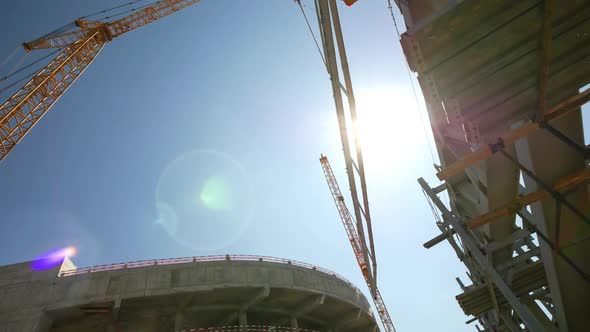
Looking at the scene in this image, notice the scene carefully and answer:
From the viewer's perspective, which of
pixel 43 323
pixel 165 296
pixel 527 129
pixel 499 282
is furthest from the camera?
pixel 165 296

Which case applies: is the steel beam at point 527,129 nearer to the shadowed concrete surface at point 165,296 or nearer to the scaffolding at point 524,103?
the scaffolding at point 524,103

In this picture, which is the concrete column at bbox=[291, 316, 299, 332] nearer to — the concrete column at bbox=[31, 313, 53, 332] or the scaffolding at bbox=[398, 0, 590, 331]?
the concrete column at bbox=[31, 313, 53, 332]

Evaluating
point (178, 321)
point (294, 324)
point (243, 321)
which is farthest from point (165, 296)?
point (294, 324)

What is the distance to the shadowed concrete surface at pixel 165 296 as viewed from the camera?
1479 centimetres

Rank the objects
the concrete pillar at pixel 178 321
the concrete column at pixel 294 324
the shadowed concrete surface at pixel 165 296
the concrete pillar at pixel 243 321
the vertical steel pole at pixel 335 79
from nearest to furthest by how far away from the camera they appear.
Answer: the vertical steel pole at pixel 335 79, the shadowed concrete surface at pixel 165 296, the concrete pillar at pixel 178 321, the concrete pillar at pixel 243 321, the concrete column at pixel 294 324

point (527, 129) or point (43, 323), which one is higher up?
point (43, 323)

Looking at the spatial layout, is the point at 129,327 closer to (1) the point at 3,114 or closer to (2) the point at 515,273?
(2) the point at 515,273

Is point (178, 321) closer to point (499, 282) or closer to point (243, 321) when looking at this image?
point (243, 321)

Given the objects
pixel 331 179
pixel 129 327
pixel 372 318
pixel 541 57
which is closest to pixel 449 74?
pixel 541 57

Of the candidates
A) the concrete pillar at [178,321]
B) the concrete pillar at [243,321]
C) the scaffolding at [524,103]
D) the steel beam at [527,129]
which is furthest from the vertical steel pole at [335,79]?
the concrete pillar at [243,321]

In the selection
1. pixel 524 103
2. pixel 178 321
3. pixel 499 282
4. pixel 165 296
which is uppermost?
pixel 165 296

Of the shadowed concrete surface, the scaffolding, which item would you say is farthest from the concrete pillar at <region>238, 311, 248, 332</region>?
the scaffolding

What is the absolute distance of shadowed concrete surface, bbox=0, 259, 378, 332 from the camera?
14789mm

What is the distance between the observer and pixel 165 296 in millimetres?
15750
